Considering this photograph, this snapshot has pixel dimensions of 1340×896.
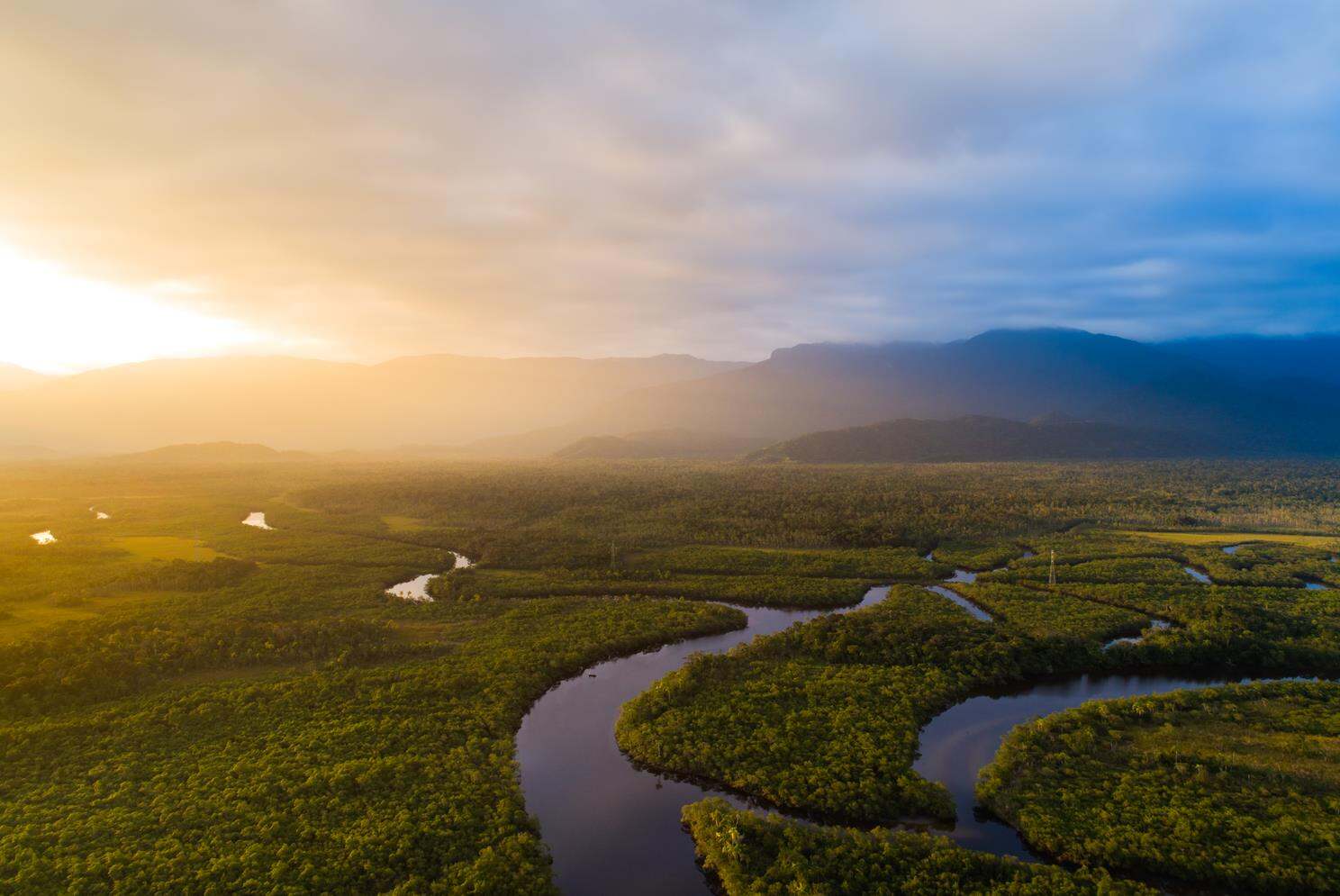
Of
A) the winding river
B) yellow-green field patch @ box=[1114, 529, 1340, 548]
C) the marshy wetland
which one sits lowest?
the winding river

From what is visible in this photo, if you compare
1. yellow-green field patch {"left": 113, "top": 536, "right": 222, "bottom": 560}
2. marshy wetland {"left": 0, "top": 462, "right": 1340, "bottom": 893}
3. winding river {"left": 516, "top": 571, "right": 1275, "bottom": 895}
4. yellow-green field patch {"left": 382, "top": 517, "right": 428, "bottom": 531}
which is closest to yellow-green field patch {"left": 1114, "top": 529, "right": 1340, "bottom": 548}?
marshy wetland {"left": 0, "top": 462, "right": 1340, "bottom": 893}

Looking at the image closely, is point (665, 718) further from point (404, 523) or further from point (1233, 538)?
point (1233, 538)

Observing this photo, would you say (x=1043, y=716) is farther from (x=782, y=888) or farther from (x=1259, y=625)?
(x=1259, y=625)

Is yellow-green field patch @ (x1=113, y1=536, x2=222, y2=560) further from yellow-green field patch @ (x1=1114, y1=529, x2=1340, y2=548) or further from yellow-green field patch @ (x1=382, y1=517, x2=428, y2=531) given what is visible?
yellow-green field patch @ (x1=1114, y1=529, x2=1340, y2=548)

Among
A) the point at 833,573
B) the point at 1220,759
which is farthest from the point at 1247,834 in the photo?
the point at 833,573

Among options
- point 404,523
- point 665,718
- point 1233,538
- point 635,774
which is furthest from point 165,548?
point 1233,538
